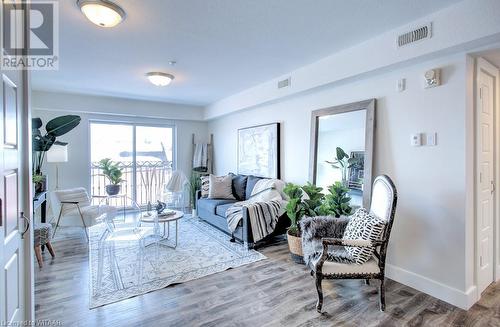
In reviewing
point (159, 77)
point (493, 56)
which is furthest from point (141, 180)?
point (493, 56)

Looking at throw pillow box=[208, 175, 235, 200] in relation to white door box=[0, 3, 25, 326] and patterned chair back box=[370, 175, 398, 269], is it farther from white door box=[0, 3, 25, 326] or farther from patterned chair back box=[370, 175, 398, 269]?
white door box=[0, 3, 25, 326]

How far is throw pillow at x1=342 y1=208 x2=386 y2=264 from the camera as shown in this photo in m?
2.16

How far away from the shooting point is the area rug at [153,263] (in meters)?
2.54

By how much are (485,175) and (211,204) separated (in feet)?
11.9

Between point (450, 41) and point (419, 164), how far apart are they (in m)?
1.09

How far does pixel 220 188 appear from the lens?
4.96 m

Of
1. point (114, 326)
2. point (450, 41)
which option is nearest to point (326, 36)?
point (450, 41)

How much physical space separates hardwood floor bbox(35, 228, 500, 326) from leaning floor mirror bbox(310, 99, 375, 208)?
3.40ft

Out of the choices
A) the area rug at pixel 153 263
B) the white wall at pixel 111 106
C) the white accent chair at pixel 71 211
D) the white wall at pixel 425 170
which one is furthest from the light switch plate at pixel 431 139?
the white wall at pixel 111 106

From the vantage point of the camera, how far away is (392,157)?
9.07ft

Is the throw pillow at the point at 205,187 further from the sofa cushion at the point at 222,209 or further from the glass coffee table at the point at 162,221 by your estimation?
the glass coffee table at the point at 162,221

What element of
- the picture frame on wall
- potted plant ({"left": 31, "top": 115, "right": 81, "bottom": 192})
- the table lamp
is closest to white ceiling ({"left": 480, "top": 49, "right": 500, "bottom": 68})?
the picture frame on wall

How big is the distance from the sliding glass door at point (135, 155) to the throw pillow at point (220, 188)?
1.77 metres

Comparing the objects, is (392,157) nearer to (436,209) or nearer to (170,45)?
(436,209)
